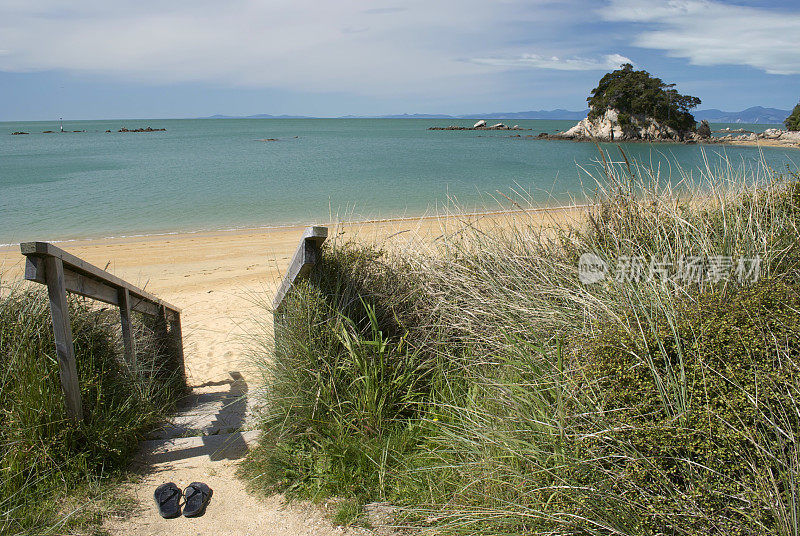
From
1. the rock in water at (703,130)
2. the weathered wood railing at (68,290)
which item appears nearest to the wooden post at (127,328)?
the weathered wood railing at (68,290)

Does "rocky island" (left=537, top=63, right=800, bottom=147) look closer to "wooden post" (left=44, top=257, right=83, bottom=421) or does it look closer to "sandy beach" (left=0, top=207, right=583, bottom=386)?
"sandy beach" (left=0, top=207, right=583, bottom=386)

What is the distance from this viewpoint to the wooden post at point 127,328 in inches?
168

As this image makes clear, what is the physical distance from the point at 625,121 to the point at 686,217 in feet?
214

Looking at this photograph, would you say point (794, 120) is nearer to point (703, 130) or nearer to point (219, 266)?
point (703, 130)

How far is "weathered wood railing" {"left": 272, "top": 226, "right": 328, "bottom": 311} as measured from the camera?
11.6 ft

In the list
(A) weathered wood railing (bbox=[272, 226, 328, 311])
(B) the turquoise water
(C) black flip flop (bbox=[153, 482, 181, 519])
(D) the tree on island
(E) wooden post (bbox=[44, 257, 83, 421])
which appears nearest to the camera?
(C) black flip flop (bbox=[153, 482, 181, 519])

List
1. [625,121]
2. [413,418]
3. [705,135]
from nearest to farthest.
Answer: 1. [413,418]
2. [625,121]
3. [705,135]

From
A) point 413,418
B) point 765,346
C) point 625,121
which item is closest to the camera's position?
point 765,346

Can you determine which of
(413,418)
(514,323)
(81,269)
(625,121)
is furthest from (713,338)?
(625,121)

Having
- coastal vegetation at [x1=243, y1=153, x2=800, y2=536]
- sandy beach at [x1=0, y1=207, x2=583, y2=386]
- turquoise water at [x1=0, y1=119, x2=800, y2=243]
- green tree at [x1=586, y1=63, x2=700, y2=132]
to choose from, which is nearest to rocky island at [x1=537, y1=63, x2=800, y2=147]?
green tree at [x1=586, y1=63, x2=700, y2=132]

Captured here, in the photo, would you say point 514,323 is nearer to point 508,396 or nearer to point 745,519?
point 508,396

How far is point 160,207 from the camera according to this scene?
2212 cm

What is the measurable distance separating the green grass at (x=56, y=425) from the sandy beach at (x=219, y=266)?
0.78 metres

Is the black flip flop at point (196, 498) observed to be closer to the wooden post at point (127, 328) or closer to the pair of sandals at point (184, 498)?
the pair of sandals at point (184, 498)
